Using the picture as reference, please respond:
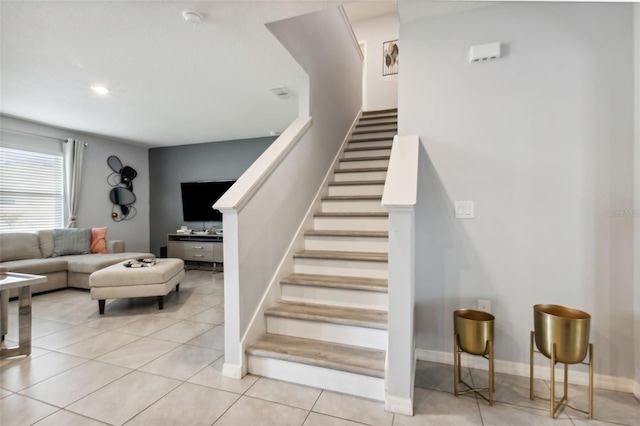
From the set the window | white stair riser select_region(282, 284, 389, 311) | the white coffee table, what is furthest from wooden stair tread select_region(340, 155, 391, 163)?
the window

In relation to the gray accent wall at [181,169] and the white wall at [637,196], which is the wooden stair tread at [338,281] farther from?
the gray accent wall at [181,169]

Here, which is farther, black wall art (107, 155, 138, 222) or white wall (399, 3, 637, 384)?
black wall art (107, 155, 138, 222)

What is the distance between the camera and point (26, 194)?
4.39m

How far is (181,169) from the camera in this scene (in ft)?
19.8

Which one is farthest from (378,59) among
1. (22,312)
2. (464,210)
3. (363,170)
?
(22,312)

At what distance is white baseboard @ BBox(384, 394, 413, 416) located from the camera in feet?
5.05

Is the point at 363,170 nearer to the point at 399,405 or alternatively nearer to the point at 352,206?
the point at 352,206

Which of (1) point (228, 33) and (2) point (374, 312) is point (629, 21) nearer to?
(2) point (374, 312)

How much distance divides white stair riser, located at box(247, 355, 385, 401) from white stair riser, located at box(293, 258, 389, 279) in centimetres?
77

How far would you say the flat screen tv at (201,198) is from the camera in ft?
18.4

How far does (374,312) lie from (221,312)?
71.6 inches

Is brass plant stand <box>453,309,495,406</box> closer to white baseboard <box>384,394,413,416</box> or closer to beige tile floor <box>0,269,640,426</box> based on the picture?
beige tile floor <box>0,269,640,426</box>

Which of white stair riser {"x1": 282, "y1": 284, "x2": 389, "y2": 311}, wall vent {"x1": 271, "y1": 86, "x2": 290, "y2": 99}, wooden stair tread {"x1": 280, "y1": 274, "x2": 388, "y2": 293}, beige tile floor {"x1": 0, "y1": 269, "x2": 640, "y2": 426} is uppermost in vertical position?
wall vent {"x1": 271, "y1": 86, "x2": 290, "y2": 99}

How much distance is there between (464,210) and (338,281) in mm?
1029
